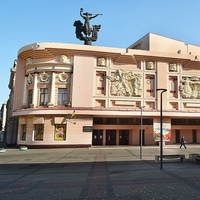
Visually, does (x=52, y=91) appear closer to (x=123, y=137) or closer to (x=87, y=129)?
(x=87, y=129)

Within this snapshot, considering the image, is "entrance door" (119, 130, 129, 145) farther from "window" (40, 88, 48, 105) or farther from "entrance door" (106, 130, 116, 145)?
"window" (40, 88, 48, 105)

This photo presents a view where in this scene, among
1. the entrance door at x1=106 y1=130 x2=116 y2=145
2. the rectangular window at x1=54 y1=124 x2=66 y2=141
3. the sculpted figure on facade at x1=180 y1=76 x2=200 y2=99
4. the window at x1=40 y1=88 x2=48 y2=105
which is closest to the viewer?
the rectangular window at x1=54 y1=124 x2=66 y2=141

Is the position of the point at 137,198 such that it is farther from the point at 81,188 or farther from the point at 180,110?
the point at 180,110

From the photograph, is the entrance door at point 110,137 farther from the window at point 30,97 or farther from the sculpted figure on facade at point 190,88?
the window at point 30,97

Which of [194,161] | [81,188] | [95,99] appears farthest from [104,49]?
[81,188]

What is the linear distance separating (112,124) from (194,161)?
17.6m

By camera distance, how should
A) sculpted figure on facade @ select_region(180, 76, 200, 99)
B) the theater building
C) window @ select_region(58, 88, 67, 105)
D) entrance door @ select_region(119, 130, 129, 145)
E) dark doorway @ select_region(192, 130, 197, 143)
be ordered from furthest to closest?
dark doorway @ select_region(192, 130, 197, 143), entrance door @ select_region(119, 130, 129, 145), sculpted figure on facade @ select_region(180, 76, 200, 99), window @ select_region(58, 88, 67, 105), the theater building

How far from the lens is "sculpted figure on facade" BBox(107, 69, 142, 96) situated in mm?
30375

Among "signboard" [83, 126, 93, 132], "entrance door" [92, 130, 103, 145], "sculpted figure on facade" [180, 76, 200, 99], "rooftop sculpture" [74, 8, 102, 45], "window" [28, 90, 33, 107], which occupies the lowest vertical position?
"entrance door" [92, 130, 103, 145]

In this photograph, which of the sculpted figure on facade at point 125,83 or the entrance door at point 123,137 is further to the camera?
the entrance door at point 123,137

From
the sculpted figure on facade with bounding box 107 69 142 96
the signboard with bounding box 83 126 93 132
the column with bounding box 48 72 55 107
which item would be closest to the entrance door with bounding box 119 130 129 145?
the sculpted figure on facade with bounding box 107 69 142 96

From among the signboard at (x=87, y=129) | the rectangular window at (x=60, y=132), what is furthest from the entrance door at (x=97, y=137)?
the rectangular window at (x=60, y=132)

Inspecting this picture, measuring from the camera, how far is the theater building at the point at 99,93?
2831 centimetres

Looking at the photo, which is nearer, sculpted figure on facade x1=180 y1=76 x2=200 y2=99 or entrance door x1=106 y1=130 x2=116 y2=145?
sculpted figure on facade x1=180 y1=76 x2=200 y2=99
